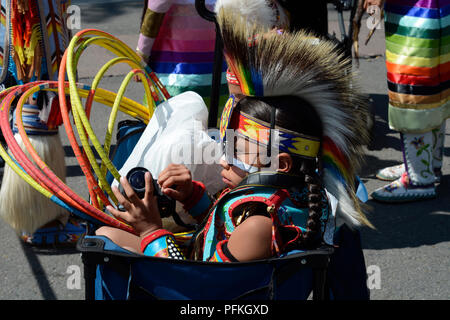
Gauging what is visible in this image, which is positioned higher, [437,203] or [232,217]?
[232,217]

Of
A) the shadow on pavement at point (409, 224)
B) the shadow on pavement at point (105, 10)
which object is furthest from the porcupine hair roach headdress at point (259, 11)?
the shadow on pavement at point (105, 10)

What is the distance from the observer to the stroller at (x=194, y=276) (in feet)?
4.97

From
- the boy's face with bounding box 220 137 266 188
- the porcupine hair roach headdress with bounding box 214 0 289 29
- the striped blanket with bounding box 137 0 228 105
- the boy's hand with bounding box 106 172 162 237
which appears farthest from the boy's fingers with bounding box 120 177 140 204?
the striped blanket with bounding box 137 0 228 105

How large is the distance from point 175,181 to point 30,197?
3.93ft

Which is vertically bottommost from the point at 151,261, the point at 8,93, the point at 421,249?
the point at 421,249

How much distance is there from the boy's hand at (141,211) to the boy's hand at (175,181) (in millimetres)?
128

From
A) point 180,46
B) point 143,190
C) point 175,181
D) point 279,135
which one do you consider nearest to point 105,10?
point 180,46

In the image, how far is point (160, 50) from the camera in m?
3.21

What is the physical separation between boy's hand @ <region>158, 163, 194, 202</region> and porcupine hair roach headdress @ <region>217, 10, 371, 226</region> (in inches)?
14.0

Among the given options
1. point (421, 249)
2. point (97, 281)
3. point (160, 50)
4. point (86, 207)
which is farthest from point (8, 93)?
point (421, 249)

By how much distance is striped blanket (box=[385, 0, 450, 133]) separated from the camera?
320cm

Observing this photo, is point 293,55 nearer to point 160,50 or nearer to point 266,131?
point 266,131

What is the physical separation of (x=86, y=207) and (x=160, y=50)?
1703 mm

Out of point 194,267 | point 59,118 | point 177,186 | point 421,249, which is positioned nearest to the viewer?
point 194,267
